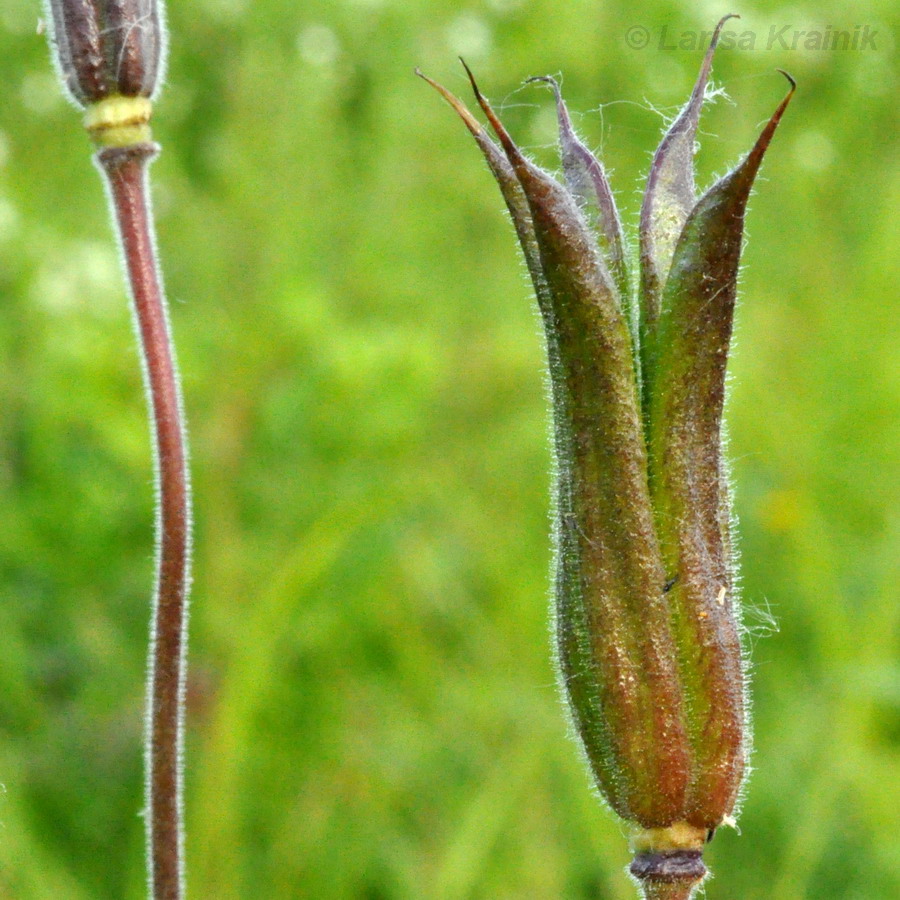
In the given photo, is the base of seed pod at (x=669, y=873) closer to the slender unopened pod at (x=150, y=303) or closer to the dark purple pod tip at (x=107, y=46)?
the slender unopened pod at (x=150, y=303)

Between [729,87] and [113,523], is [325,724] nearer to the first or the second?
[113,523]

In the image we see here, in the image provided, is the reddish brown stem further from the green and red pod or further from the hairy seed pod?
the green and red pod

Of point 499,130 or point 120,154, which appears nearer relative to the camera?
point 499,130

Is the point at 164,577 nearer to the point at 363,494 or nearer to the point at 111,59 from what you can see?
the point at 111,59

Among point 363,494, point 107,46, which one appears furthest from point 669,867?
point 363,494

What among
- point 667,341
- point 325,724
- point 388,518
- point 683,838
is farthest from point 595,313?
point 325,724
